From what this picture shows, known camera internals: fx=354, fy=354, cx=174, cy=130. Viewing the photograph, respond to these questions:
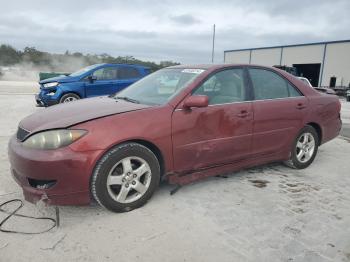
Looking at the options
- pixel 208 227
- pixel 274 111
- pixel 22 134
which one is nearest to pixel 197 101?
pixel 208 227

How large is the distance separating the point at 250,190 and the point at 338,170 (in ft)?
Answer: 6.02

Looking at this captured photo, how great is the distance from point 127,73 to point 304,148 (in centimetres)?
720

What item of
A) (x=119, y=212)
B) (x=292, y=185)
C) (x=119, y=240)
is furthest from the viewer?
(x=292, y=185)

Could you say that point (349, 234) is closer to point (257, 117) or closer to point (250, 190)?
point (250, 190)

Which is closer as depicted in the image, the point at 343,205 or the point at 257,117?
the point at 343,205

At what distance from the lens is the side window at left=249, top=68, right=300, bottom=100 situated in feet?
15.1

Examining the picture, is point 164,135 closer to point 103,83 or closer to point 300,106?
point 300,106

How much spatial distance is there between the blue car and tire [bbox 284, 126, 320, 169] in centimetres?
687

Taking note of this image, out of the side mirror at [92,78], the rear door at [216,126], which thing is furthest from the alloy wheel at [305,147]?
the side mirror at [92,78]

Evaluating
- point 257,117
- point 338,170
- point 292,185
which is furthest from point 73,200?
point 338,170

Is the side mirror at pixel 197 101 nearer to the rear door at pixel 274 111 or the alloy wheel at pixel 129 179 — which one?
the alloy wheel at pixel 129 179

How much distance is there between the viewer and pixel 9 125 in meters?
7.89

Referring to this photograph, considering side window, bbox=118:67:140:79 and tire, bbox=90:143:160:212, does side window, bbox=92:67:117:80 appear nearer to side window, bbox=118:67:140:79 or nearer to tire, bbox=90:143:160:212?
side window, bbox=118:67:140:79

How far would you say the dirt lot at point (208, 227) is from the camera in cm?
287
